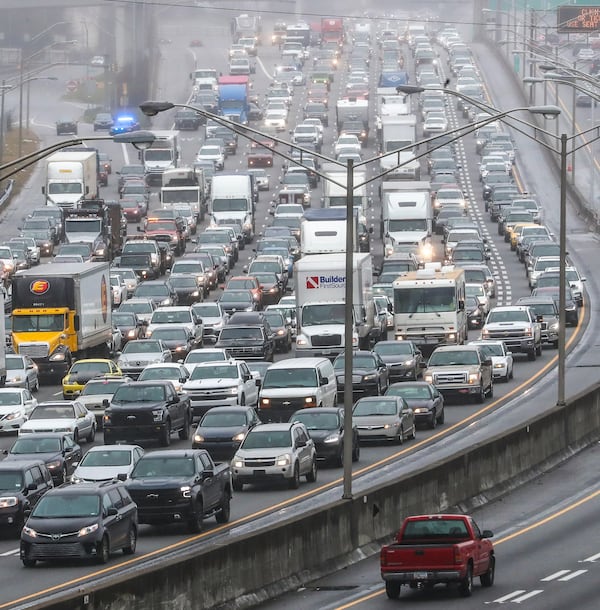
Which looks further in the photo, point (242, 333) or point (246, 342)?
point (242, 333)

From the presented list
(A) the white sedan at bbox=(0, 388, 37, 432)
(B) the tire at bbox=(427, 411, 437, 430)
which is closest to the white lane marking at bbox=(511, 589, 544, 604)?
(B) the tire at bbox=(427, 411, 437, 430)

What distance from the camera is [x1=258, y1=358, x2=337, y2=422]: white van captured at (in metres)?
50.2

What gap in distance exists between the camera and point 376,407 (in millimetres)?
48406

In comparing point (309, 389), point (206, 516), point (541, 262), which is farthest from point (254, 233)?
point (206, 516)

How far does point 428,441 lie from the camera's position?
1925 inches

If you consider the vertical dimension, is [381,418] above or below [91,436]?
above

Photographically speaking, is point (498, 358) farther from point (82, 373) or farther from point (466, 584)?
point (466, 584)

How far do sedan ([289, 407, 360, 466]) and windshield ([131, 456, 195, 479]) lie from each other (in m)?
7.79

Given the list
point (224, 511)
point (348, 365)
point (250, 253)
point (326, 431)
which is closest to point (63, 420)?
point (326, 431)

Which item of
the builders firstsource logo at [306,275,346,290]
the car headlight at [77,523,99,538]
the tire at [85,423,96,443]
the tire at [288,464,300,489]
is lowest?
the tire at [85,423,96,443]

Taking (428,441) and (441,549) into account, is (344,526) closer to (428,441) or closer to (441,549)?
(441,549)

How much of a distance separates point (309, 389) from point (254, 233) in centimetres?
4924

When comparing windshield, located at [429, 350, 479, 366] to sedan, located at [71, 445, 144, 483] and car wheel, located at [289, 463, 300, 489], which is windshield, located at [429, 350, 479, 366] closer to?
car wheel, located at [289, 463, 300, 489]

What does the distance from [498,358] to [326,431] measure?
15932 mm
